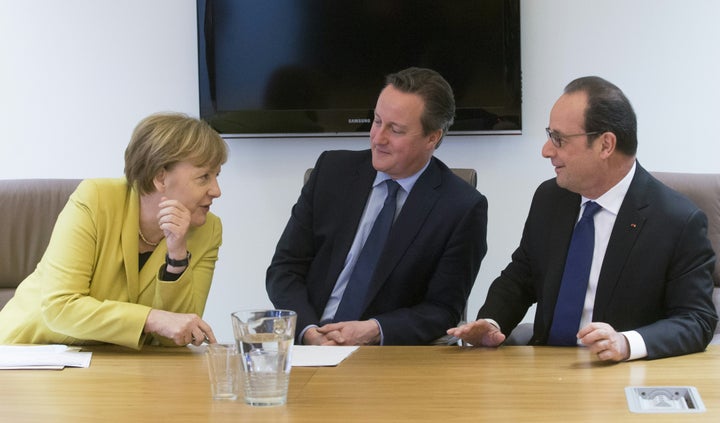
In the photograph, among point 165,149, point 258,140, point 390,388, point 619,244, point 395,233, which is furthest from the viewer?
point 258,140

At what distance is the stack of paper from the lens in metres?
2.23

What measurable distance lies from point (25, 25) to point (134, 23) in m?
0.50

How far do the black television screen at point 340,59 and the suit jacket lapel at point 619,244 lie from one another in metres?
1.47

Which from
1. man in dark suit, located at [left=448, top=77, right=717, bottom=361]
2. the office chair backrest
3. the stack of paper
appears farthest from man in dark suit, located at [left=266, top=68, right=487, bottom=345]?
the stack of paper

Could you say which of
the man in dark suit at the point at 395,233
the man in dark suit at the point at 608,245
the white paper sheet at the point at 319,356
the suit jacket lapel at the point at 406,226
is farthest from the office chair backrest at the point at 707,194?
the white paper sheet at the point at 319,356

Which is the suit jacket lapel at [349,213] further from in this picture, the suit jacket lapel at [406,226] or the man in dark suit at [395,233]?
the suit jacket lapel at [406,226]

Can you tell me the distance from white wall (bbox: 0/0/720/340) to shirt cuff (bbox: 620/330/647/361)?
1941mm

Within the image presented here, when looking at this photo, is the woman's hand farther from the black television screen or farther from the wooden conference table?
the black television screen

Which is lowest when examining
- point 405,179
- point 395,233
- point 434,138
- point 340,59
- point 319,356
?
point 319,356

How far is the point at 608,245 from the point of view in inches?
102

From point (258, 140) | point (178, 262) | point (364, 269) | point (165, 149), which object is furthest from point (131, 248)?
point (258, 140)

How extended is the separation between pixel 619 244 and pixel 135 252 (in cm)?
125

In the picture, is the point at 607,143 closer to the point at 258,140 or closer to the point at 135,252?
the point at 135,252

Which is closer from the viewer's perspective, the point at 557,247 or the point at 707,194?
the point at 557,247
